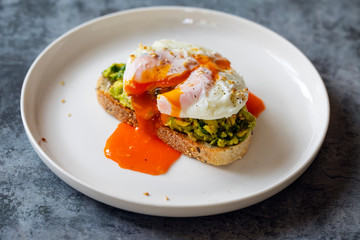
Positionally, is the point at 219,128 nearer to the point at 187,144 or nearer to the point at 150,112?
the point at 187,144

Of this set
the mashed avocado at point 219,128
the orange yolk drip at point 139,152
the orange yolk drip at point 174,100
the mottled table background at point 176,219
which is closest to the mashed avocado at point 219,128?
the mashed avocado at point 219,128

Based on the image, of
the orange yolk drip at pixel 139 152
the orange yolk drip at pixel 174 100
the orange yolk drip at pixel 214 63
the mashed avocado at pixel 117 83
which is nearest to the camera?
the orange yolk drip at pixel 174 100

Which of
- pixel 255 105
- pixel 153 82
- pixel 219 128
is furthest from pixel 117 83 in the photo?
pixel 255 105

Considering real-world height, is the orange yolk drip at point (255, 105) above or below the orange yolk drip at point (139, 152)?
above

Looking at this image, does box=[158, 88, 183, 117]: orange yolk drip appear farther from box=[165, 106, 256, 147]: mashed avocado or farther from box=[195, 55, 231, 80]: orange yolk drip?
box=[195, 55, 231, 80]: orange yolk drip

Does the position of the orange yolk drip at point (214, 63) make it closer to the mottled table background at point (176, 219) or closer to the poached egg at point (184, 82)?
the poached egg at point (184, 82)

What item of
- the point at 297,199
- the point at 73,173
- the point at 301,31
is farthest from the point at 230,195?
the point at 301,31

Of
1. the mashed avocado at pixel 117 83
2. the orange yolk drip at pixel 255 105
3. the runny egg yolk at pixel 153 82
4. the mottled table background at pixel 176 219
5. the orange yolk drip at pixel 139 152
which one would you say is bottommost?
the mottled table background at pixel 176 219
